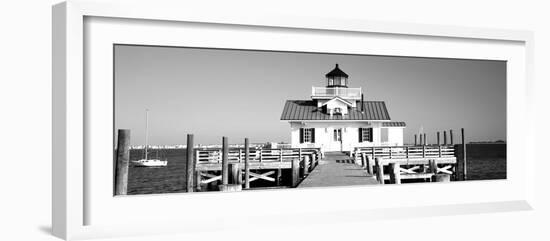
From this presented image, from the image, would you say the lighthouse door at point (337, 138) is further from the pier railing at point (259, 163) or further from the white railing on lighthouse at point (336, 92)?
the white railing on lighthouse at point (336, 92)

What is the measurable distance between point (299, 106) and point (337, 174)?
1.79 m

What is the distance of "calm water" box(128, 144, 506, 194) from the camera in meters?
15.0

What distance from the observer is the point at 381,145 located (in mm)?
18453

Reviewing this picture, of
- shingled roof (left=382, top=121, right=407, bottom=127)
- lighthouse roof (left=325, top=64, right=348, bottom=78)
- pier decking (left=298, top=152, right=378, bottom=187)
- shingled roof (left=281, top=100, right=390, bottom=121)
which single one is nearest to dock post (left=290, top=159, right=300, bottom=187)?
pier decking (left=298, top=152, right=378, bottom=187)

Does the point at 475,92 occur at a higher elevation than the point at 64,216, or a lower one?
higher

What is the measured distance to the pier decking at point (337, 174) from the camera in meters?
14.5

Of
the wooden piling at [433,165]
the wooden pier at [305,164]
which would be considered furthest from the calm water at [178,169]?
the wooden piling at [433,165]

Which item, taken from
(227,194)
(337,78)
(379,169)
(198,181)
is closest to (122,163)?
(227,194)

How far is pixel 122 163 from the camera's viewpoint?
11953 millimetres

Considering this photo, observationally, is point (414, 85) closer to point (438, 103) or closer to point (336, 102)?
point (438, 103)

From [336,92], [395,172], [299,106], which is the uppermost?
[336,92]

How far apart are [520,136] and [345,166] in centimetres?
486

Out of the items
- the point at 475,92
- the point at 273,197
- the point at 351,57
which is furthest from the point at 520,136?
the point at 273,197

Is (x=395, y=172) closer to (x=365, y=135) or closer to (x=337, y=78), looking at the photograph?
(x=365, y=135)
